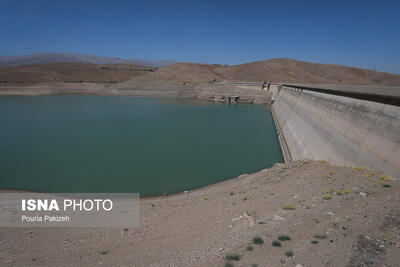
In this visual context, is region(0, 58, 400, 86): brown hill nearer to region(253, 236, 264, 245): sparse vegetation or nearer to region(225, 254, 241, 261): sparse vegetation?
region(253, 236, 264, 245): sparse vegetation

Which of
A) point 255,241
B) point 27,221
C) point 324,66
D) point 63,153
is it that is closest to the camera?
point 255,241

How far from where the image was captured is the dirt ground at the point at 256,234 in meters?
4.46

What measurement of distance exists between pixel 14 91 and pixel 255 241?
81853mm

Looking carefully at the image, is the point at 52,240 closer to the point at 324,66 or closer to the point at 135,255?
the point at 135,255

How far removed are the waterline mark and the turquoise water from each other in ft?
7.84

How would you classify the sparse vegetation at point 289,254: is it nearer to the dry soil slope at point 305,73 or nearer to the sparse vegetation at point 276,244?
the sparse vegetation at point 276,244

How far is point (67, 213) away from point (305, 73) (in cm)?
9629

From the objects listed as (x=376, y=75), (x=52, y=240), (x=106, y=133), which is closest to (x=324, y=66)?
(x=376, y=75)

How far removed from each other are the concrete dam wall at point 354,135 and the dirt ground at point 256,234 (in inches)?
28.5

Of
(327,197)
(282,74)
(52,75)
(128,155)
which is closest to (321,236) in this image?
(327,197)

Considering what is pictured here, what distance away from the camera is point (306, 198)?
721 centimetres

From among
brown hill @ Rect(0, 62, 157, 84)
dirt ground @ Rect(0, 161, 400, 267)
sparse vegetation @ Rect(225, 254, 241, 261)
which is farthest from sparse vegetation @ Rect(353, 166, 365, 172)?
brown hill @ Rect(0, 62, 157, 84)

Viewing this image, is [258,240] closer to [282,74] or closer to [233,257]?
[233,257]

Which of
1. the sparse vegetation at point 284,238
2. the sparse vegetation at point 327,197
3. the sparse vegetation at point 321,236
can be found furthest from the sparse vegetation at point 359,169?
the sparse vegetation at point 284,238
